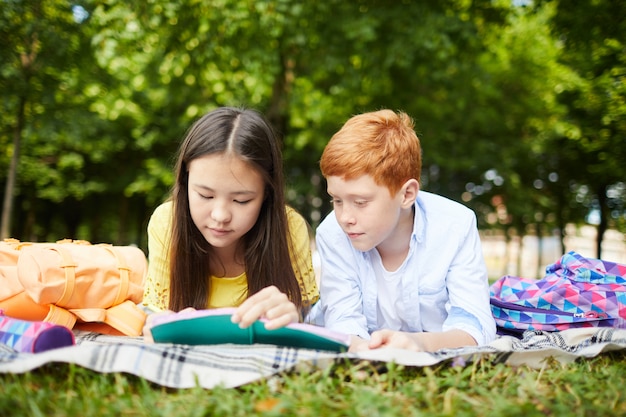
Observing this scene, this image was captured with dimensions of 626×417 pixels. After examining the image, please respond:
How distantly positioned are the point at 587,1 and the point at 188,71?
18.7 feet

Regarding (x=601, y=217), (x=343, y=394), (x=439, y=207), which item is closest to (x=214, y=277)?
(x=439, y=207)

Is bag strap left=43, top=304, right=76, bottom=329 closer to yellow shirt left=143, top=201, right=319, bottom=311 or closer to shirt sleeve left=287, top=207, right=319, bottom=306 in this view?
yellow shirt left=143, top=201, right=319, bottom=311

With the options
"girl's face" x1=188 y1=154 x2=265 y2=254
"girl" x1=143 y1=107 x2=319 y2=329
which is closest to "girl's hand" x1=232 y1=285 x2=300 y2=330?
"girl" x1=143 y1=107 x2=319 y2=329

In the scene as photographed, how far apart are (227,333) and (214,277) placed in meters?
0.91

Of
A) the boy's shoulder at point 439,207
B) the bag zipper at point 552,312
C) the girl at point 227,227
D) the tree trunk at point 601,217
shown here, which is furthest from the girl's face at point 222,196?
the tree trunk at point 601,217

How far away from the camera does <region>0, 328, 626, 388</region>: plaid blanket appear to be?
6.06ft

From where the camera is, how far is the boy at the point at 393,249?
2508 mm

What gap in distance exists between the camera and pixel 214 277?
9.86 ft

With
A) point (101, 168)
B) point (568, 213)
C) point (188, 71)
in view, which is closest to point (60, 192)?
point (101, 168)

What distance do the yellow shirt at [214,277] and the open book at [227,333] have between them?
640 millimetres

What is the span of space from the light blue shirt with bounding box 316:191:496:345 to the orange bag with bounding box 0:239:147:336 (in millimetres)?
1022

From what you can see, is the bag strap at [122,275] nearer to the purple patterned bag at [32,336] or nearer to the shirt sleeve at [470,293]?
the purple patterned bag at [32,336]

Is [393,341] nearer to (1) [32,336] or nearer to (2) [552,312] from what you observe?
(2) [552,312]

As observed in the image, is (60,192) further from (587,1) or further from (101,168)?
(587,1)
